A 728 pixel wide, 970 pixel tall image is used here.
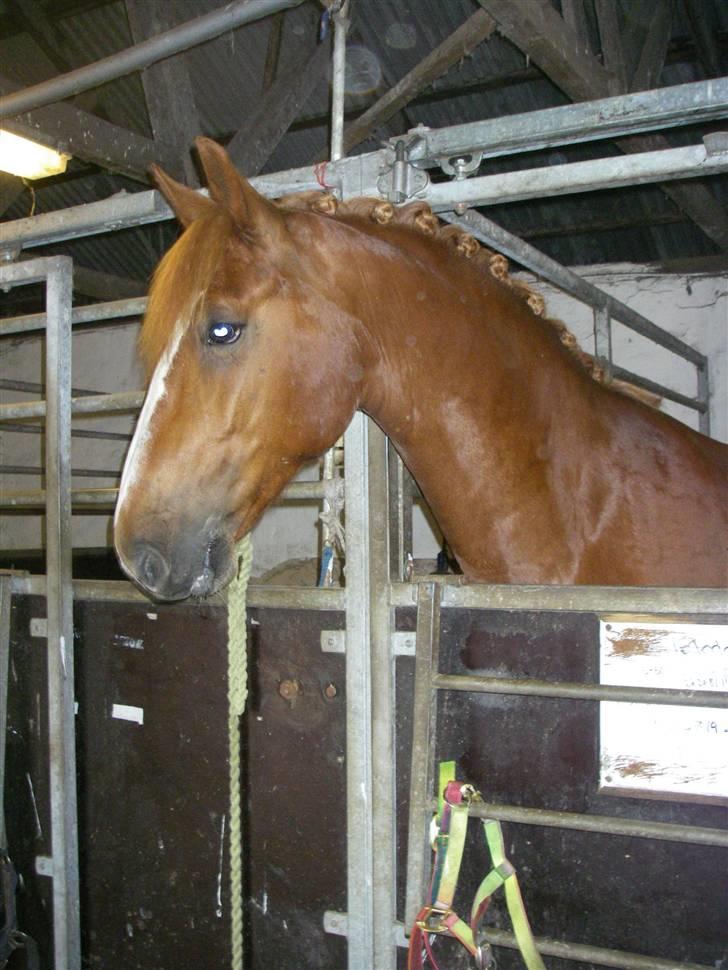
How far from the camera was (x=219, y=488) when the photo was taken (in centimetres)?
140

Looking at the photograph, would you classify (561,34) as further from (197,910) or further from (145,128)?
(145,128)

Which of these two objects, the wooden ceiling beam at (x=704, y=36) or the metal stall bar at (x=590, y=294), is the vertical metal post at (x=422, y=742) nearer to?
the metal stall bar at (x=590, y=294)

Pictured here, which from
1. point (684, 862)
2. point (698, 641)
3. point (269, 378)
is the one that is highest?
point (269, 378)

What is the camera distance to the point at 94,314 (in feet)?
6.43

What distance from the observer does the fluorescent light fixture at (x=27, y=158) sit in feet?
9.36

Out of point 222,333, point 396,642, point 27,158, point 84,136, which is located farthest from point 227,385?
point 27,158

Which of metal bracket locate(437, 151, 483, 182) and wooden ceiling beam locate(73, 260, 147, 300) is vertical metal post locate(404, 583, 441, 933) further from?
wooden ceiling beam locate(73, 260, 147, 300)

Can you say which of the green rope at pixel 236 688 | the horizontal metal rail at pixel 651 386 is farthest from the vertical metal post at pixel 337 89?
the horizontal metal rail at pixel 651 386

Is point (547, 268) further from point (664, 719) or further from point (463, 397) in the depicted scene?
point (664, 719)

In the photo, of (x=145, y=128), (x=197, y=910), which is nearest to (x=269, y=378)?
(x=197, y=910)

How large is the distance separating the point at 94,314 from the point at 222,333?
0.74 m

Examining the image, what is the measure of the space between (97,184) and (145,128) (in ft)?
2.39

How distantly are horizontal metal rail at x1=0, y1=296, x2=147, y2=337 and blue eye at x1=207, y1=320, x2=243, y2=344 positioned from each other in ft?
1.34

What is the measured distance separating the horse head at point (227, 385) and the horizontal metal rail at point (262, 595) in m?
0.22
